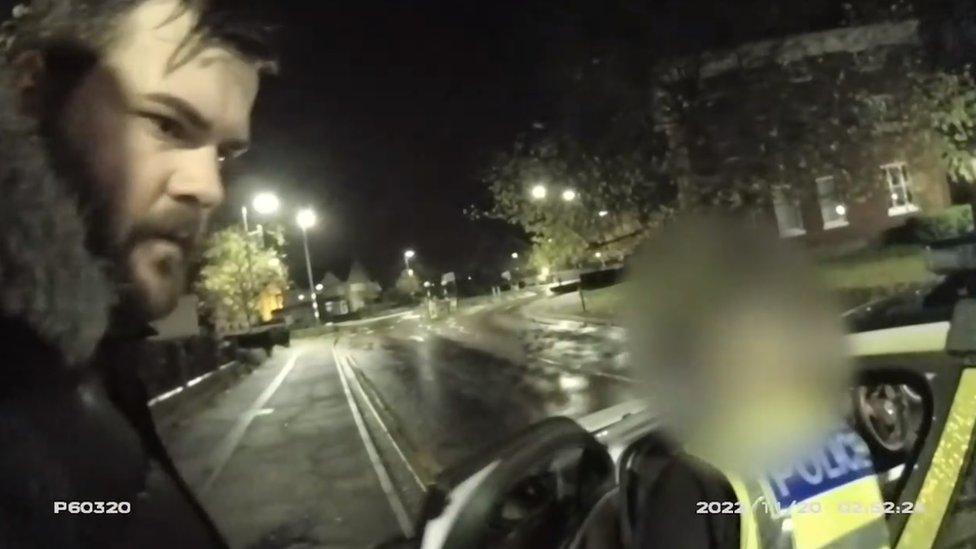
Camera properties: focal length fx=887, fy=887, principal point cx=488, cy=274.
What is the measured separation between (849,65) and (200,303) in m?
5.50

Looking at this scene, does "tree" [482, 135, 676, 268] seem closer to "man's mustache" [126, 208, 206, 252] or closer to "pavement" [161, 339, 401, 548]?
"pavement" [161, 339, 401, 548]

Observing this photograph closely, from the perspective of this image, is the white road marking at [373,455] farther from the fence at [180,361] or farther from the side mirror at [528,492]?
the side mirror at [528,492]

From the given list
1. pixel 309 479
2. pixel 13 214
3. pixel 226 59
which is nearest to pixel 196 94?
pixel 226 59

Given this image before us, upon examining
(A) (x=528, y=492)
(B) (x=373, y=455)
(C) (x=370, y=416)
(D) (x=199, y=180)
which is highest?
(D) (x=199, y=180)

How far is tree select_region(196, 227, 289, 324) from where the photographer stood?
6.90 feet

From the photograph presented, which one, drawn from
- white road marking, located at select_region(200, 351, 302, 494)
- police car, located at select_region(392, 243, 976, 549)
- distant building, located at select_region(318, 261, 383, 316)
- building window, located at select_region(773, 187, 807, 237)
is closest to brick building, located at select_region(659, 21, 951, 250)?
building window, located at select_region(773, 187, 807, 237)

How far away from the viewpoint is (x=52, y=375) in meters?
1.52

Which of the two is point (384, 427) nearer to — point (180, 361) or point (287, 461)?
point (287, 461)

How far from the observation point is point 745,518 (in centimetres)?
180

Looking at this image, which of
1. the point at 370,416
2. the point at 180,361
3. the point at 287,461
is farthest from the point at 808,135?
the point at 180,361

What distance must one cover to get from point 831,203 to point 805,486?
261 centimetres

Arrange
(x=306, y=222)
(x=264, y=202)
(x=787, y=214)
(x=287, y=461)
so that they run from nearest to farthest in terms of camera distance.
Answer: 1. (x=264, y=202)
2. (x=787, y=214)
3. (x=306, y=222)
4. (x=287, y=461)

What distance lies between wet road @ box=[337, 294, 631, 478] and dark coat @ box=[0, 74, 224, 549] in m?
2.08

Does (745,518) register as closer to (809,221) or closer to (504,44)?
(809,221)
